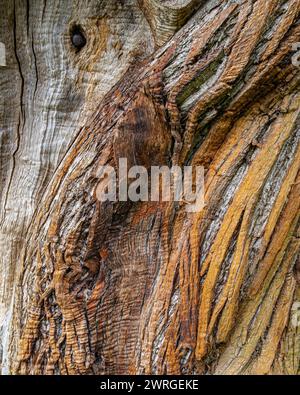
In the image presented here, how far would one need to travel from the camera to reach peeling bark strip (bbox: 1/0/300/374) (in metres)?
1.77

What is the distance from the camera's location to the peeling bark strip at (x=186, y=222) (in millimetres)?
1773

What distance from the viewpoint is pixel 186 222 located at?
186 cm

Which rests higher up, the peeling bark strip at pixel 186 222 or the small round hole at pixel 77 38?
the small round hole at pixel 77 38

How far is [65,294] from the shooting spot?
6.03 feet

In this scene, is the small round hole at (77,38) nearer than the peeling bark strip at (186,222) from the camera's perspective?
No

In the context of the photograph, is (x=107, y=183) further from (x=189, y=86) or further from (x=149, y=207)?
(x=189, y=86)

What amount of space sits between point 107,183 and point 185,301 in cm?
51

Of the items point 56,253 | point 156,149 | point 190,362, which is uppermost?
point 156,149

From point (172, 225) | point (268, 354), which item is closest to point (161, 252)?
point (172, 225)

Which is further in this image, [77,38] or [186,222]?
[77,38]

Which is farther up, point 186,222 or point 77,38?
point 77,38

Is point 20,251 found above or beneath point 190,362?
above

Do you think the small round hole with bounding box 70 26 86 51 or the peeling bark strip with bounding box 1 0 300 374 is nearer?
the peeling bark strip with bounding box 1 0 300 374

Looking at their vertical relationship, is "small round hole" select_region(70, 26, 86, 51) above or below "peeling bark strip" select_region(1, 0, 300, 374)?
above
